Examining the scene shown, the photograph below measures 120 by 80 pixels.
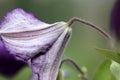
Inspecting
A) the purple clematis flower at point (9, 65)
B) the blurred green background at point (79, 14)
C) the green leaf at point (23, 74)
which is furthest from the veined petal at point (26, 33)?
the blurred green background at point (79, 14)

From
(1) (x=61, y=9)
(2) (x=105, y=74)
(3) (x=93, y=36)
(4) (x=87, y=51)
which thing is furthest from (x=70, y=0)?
(2) (x=105, y=74)

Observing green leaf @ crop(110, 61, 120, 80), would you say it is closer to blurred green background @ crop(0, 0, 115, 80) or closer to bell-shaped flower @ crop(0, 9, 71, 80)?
bell-shaped flower @ crop(0, 9, 71, 80)

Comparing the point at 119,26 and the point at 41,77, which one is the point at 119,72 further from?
the point at 119,26

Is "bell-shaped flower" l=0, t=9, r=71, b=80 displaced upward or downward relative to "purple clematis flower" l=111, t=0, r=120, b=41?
downward

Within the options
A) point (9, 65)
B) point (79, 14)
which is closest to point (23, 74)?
point (9, 65)

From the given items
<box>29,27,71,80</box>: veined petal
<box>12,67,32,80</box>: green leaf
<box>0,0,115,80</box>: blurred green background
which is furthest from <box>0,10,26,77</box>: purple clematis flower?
<box>0,0,115,80</box>: blurred green background
